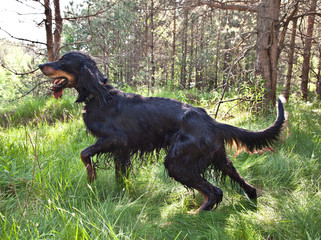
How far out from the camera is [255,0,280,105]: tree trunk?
181 inches

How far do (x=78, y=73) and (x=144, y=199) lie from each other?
5.06 ft

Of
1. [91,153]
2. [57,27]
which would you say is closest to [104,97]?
[91,153]

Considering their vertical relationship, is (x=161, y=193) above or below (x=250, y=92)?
→ below

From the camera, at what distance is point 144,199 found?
2402mm

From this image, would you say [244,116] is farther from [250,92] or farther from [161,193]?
[161,193]

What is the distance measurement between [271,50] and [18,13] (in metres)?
6.03

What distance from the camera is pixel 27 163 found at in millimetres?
2717

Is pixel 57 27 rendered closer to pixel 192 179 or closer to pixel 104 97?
pixel 104 97

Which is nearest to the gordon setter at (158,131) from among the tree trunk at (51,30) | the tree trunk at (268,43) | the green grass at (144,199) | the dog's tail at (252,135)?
the dog's tail at (252,135)

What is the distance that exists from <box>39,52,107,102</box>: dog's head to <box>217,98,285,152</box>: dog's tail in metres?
1.40

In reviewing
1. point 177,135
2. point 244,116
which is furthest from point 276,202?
point 244,116

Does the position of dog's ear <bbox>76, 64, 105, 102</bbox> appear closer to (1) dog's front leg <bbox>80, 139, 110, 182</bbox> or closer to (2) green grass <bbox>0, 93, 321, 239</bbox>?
(1) dog's front leg <bbox>80, 139, 110, 182</bbox>

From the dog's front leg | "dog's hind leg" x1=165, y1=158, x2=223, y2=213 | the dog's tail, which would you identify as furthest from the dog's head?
the dog's tail

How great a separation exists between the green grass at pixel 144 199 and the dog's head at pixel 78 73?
2.34 ft
